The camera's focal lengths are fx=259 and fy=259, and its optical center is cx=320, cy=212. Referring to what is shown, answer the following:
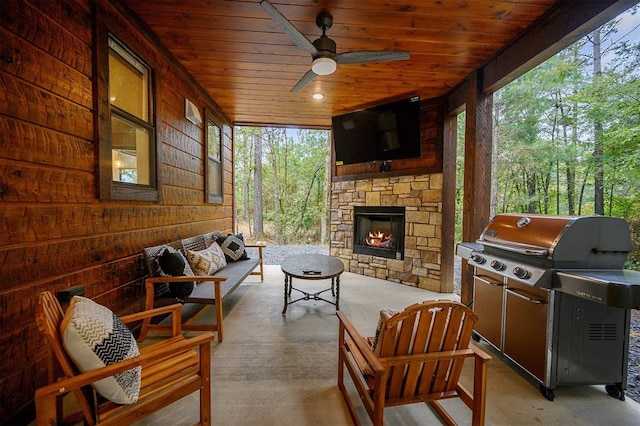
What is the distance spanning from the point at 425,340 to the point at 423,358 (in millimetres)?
82

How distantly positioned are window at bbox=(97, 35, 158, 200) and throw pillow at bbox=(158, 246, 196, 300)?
1.85 feet

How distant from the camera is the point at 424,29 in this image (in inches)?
91.7

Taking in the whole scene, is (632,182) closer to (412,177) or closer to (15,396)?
(412,177)

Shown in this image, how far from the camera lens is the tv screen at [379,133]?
12.4ft

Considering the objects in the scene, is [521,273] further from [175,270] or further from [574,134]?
[574,134]

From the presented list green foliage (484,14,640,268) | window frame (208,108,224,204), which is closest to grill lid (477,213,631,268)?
green foliage (484,14,640,268)

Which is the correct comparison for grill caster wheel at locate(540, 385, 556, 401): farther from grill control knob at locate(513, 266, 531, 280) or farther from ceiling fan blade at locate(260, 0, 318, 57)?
ceiling fan blade at locate(260, 0, 318, 57)

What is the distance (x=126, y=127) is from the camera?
2.21 meters

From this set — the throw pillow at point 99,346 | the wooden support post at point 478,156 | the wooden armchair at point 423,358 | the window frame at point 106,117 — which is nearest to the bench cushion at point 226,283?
the window frame at point 106,117

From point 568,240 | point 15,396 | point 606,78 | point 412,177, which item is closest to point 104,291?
point 15,396

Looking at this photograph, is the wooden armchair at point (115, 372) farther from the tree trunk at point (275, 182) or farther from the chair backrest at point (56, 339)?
the tree trunk at point (275, 182)

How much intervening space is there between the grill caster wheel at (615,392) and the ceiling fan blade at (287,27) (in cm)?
315

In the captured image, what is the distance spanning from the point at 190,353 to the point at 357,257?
3489 millimetres

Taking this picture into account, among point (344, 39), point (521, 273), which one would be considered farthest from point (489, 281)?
point (344, 39)
